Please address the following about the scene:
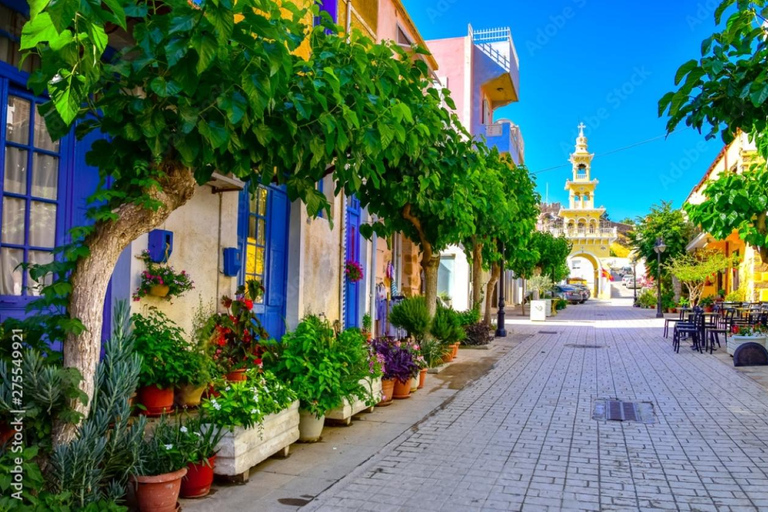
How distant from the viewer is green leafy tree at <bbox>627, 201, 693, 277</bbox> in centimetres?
3516

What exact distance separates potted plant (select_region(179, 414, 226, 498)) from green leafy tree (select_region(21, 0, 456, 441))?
82 centimetres

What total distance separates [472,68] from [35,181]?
24.0 m

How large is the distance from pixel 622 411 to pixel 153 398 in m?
5.94

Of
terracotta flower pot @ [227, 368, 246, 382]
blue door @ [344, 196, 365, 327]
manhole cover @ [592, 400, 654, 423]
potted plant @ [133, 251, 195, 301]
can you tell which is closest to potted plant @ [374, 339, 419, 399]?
terracotta flower pot @ [227, 368, 246, 382]

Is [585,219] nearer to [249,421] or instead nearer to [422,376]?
[422,376]

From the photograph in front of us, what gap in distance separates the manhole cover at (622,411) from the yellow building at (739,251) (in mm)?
12755

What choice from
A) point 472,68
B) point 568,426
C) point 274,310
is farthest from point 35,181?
point 472,68

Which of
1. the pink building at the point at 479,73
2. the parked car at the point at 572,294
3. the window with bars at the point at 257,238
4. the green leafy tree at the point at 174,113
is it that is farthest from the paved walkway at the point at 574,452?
the parked car at the point at 572,294

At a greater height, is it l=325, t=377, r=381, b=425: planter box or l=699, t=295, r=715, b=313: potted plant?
l=699, t=295, r=715, b=313: potted plant

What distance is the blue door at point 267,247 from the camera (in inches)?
338

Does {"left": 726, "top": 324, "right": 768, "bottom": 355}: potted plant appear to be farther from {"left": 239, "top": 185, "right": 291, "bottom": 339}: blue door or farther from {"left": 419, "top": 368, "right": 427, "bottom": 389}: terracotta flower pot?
{"left": 239, "top": 185, "right": 291, "bottom": 339}: blue door

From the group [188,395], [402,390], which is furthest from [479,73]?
[188,395]

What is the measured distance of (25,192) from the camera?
16.9 feet

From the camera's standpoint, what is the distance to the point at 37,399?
3729 millimetres
